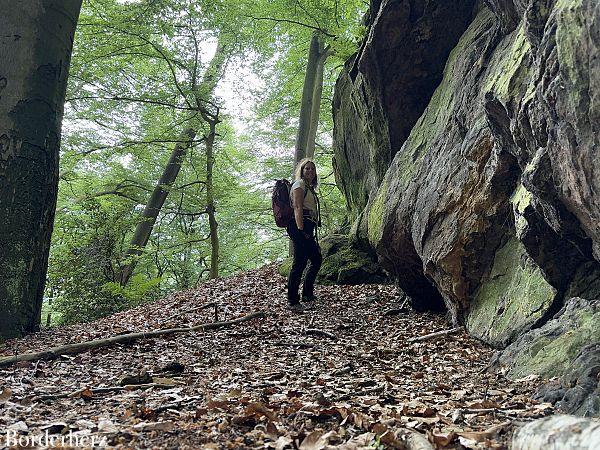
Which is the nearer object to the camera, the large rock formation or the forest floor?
the forest floor

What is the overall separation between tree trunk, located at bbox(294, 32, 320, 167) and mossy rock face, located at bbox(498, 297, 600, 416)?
363 inches

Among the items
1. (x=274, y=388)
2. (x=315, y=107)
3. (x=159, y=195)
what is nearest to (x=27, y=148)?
(x=274, y=388)

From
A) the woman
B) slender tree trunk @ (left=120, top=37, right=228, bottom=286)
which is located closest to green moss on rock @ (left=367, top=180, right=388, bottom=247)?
the woman

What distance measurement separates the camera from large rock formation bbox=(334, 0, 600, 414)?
293 centimetres

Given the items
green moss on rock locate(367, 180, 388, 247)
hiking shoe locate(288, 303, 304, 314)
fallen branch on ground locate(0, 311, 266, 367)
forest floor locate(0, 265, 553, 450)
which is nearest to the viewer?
forest floor locate(0, 265, 553, 450)

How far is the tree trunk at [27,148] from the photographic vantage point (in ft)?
18.4

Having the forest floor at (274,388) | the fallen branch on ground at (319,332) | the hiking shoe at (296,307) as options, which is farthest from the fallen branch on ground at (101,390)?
the hiking shoe at (296,307)

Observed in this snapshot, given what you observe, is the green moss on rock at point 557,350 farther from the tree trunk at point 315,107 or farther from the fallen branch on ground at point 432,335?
the tree trunk at point 315,107

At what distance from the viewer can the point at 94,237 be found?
32.8ft

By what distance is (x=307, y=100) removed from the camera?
42.1 feet

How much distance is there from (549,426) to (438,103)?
5363mm

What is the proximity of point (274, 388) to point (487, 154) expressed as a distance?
124 inches

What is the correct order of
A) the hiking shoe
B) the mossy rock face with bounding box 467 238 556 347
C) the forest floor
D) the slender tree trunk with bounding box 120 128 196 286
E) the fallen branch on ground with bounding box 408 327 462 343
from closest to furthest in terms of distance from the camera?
the forest floor < the mossy rock face with bounding box 467 238 556 347 < the fallen branch on ground with bounding box 408 327 462 343 < the hiking shoe < the slender tree trunk with bounding box 120 128 196 286

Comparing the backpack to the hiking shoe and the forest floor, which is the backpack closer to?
the hiking shoe
